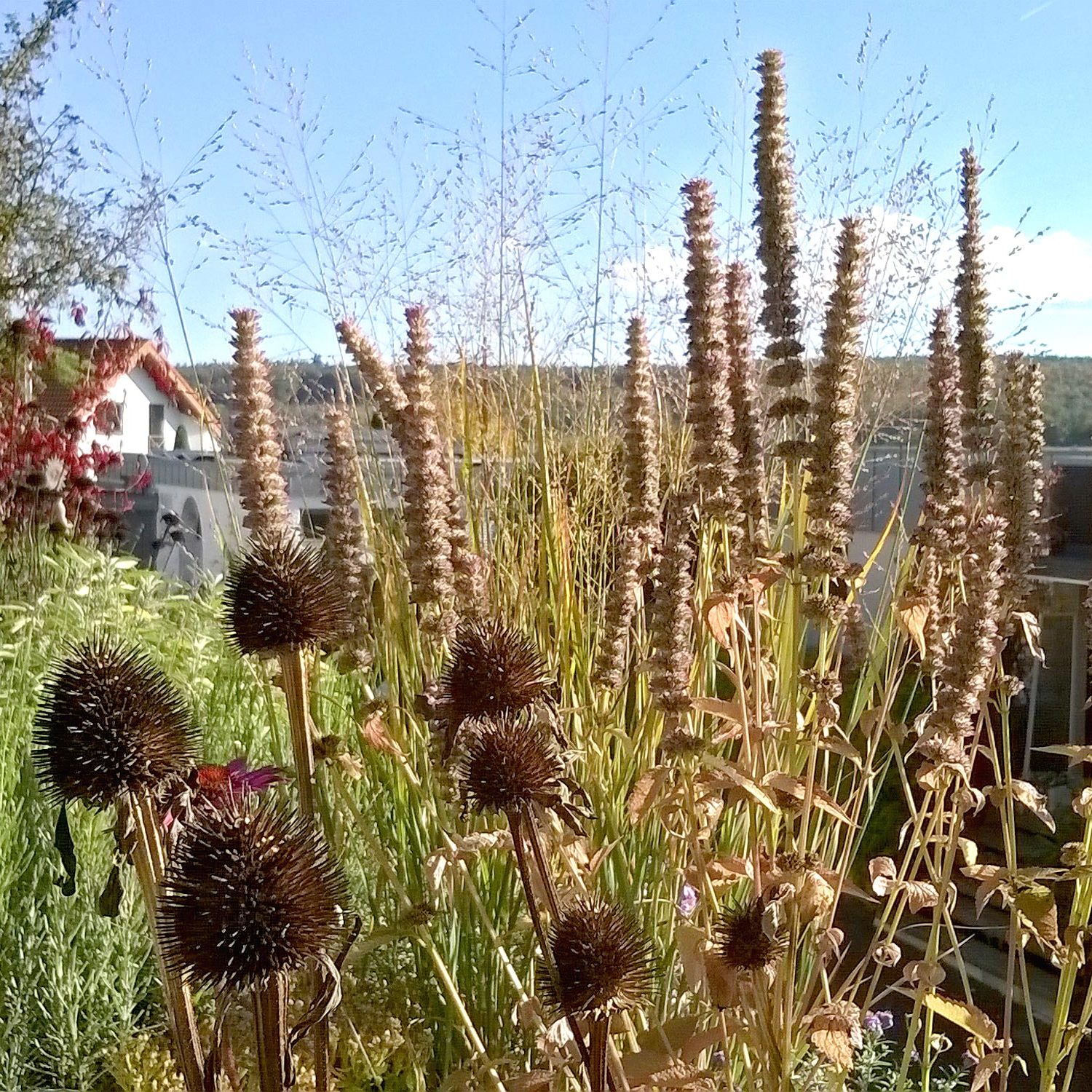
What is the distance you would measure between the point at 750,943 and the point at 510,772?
249 mm

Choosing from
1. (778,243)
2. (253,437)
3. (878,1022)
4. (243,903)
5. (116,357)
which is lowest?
(878,1022)

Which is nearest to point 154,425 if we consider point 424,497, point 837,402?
point 424,497

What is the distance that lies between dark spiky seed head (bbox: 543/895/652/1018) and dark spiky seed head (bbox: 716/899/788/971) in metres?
0.11

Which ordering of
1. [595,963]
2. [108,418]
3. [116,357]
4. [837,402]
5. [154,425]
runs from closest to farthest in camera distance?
[595,963] < [837,402] < [116,357] < [108,418] < [154,425]

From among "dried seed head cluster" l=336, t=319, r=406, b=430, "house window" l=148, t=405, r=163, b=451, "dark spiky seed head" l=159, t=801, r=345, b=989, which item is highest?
"house window" l=148, t=405, r=163, b=451

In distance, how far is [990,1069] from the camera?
2.91 ft

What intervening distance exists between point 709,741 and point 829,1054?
0.26m

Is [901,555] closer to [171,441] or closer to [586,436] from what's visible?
[586,436]

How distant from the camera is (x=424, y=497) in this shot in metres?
1.02

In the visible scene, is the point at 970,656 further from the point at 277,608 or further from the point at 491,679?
the point at 277,608

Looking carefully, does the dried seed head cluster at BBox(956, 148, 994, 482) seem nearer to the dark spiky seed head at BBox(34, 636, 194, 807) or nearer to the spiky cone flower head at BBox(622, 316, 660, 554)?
the spiky cone flower head at BBox(622, 316, 660, 554)

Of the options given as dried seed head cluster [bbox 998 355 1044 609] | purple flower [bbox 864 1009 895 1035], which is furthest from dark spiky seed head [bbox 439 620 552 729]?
purple flower [bbox 864 1009 895 1035]

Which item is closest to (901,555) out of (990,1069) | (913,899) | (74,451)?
(913,899)

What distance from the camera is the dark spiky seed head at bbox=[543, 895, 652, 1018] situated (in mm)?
593
